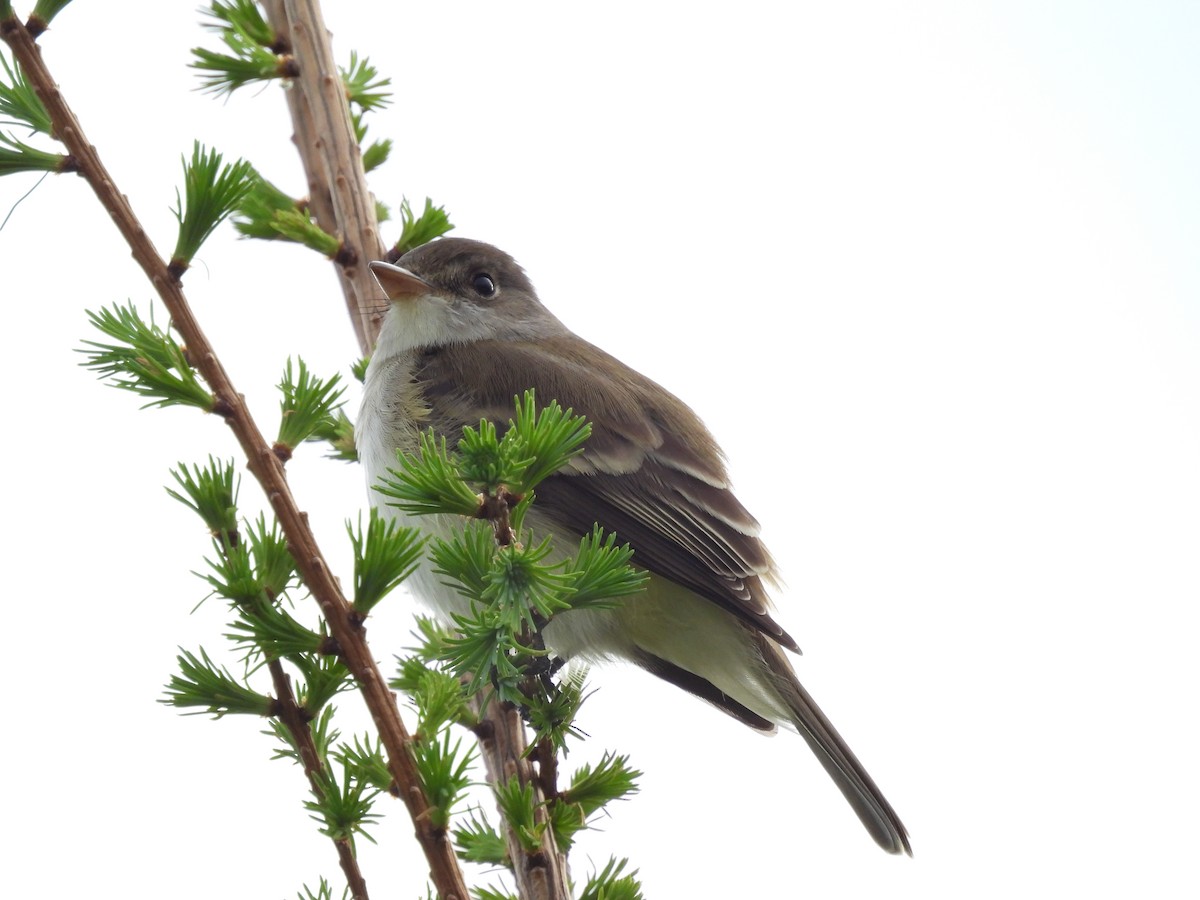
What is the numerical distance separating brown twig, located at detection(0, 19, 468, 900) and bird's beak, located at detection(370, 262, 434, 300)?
5.73 feet

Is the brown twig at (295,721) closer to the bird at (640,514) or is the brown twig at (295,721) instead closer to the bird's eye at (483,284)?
the bird at (640,514)

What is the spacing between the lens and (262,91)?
11.9 ft

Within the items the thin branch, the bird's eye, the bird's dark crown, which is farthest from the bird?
the bird's eye

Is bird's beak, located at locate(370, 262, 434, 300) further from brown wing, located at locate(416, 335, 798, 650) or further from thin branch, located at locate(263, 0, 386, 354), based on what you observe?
brown wing, located at locate(416, 335, 798, 650)

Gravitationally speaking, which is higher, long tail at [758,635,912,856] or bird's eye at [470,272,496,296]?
bird's eye at [470,272,496,296]

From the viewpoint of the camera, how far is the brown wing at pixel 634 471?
154 inches

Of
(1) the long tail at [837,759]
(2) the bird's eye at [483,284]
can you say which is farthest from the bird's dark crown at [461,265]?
(1) the long tail at [837,759]

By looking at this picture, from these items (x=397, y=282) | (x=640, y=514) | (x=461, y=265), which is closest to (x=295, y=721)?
(x=640, y=514)

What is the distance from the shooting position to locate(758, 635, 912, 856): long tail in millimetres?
3977

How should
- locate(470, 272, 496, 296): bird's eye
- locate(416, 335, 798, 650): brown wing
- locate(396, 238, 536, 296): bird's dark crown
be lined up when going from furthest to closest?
1. locate(470, 272, 496, 296): bird's eye
2. locate(396, 238, 536, 296): bird's dark crown
3. locate(416, 335, 798, 650): brown wing

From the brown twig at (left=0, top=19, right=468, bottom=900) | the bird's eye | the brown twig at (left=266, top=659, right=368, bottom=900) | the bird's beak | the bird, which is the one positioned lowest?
the brown twig at (left=266, top=659, right=368, bottom=900)

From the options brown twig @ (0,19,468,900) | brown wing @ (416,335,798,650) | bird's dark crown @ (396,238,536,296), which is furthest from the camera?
bird's dark crown @ (396,238,536,296)

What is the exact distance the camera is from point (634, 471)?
4133 millimetres

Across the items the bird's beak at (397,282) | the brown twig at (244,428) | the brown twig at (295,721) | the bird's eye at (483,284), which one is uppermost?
the bird's eye at (483,284)
